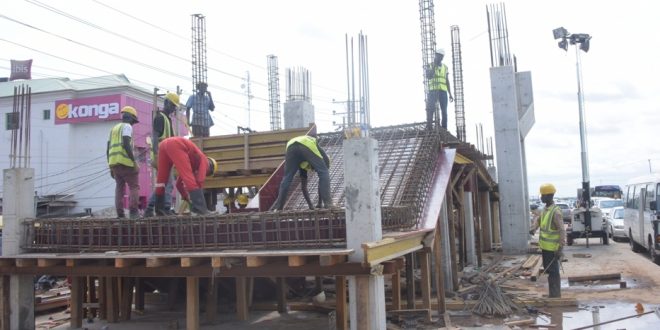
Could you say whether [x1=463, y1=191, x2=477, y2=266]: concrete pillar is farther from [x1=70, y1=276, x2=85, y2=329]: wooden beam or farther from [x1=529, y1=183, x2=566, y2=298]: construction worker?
[x1=70, y1=276, x2=85, y2=329]: wooden beam

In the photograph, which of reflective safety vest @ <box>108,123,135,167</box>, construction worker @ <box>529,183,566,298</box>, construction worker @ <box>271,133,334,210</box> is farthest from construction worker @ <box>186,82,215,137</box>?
construction worker @ <box>529,183,566,298</box>

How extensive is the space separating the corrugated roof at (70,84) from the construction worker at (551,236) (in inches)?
1140

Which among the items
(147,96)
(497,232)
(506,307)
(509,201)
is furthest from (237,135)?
(147,96)

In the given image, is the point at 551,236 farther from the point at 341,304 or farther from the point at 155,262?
the point at 155,262

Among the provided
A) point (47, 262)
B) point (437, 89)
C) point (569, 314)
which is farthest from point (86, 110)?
point (569, 314)

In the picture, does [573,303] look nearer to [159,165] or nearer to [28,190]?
[159,165]

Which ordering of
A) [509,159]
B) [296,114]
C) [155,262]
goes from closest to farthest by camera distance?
1. [155,262]
2. [509,159]
3. [296,114]

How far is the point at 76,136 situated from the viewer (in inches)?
1341

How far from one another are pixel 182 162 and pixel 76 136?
29.8 m

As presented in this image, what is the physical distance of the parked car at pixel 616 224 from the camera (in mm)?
19913

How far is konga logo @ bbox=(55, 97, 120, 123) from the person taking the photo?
108 ft

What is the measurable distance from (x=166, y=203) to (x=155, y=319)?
2813 millimetres

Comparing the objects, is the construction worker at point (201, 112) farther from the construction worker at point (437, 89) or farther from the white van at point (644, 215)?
the white van at point (644, 215)

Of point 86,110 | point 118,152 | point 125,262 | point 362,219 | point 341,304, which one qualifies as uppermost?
point 86,110
